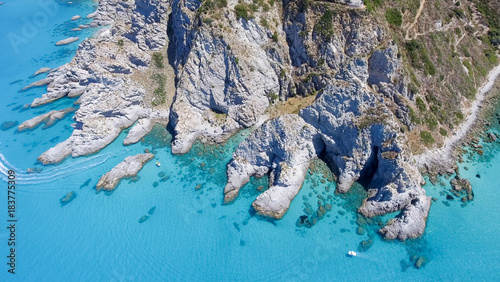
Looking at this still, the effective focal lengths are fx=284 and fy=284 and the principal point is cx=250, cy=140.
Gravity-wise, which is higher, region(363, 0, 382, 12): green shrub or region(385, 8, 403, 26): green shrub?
region(363, 0, 382, 12): green shrub

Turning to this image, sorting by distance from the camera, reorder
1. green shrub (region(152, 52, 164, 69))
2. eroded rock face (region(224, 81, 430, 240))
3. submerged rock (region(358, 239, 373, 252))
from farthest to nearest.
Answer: green shrub (region(152, 52, 164, 69))
eroded rock face (region(224, 81, 430, 240))
submerged rock (region(358, 239, 373, 252))

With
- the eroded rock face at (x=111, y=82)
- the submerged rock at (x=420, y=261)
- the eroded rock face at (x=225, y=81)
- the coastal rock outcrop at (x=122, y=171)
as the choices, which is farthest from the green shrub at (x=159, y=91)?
the submerged rock at (x=420, y=261)

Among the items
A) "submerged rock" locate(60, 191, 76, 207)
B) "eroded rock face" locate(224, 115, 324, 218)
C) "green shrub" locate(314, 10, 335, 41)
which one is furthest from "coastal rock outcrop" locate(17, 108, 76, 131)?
"green shrub" locate(314, 10, 335, 41)

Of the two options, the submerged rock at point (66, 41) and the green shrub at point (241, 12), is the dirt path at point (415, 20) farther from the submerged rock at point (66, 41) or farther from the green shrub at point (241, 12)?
the submerged rock at point (66, 41)

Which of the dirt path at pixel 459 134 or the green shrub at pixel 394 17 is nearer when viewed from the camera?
the dirt path at pixel 459 134

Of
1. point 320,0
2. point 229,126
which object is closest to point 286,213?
point 229,126

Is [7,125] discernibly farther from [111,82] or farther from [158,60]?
[158,60]

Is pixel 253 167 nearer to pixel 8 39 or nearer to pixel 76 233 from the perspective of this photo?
pixel 76 233

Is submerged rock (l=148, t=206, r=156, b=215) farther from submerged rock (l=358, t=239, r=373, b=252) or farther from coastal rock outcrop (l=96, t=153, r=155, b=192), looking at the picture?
submerged rock (l=358, t=239, r=373, b=252)

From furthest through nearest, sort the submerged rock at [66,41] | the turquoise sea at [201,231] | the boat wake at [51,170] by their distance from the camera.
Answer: the submerged rock at [66,41] → the boat wake at [51,170] → the turquoise sea at [201,231]
